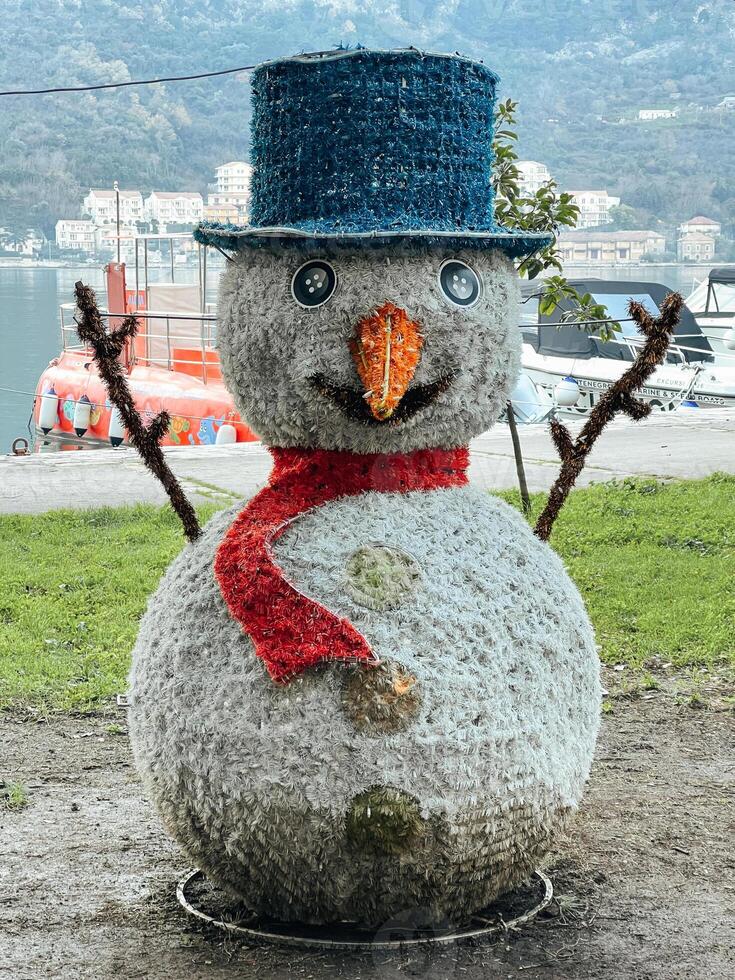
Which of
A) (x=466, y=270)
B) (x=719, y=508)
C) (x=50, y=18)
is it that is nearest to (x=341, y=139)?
(x=466, y=270)

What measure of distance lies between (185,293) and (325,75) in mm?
16852

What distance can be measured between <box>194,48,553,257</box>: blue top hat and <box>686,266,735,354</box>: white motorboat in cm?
1849

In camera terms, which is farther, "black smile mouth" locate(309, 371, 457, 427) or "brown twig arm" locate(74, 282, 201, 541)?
"brown twig arm" locate(74, 282, 201, 541)

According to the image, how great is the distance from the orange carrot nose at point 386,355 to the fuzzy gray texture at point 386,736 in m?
0.34

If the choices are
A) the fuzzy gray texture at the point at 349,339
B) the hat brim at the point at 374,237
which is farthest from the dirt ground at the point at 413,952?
the hat brim at the point at 374,237

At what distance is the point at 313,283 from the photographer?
3.45 meters

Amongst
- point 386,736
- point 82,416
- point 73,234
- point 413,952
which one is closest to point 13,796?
point 413,952

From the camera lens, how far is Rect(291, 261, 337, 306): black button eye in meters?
3.43

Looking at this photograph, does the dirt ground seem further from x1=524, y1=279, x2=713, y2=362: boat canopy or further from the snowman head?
x1=524, y1=279, x2=713, y2=362: boat canopy

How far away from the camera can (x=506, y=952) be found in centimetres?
352

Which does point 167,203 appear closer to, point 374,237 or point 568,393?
point 568,393

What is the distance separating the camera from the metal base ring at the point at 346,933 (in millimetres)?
3480

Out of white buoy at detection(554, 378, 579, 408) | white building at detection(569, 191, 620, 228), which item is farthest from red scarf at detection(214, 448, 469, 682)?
white building at detection(569, 191, 620, 228)

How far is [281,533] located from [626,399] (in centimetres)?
113
